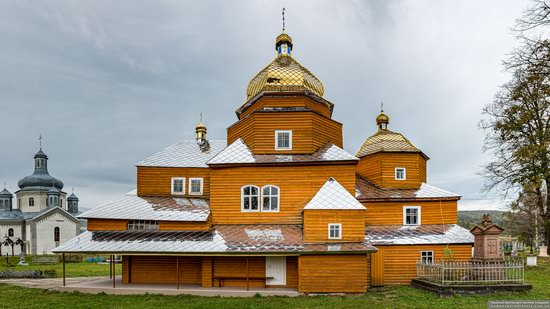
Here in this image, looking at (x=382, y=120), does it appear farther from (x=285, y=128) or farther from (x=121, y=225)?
(x=121, y=225)

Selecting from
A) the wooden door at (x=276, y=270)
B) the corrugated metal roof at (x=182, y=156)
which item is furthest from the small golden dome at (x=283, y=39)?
the wooden door at (x=276, y=270)

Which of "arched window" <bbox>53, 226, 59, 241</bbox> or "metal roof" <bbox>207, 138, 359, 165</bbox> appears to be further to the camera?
"arched window" <bbox>53, 226, 59, 241</bbox>

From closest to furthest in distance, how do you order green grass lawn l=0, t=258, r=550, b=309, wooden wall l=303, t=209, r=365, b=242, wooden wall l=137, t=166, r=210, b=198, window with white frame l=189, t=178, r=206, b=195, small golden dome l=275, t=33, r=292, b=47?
green grass lawn l=0, t=258, r=550, b=309, wooden wall l=303, t=209, r=365, b=242, wooden wall l=137, t=166, r=210, b=198, window with white frame l=189, t=178, r=206, b=195, small golden dome l=275, t=33, r=292, b=47

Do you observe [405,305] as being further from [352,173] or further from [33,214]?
[33,214]

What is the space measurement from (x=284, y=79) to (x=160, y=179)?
9760mm

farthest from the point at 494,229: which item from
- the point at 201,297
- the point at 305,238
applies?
the point at 201,297

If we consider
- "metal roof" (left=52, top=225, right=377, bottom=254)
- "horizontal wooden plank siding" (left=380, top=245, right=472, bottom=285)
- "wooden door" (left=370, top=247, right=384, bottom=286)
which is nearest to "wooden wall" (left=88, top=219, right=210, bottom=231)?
"metal roof" (left=52, top=225, right=377, bottom=254)

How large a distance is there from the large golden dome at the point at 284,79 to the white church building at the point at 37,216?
1388 inches

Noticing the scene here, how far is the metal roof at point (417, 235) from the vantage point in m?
19.2

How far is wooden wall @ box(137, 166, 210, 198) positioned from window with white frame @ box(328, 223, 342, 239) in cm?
888

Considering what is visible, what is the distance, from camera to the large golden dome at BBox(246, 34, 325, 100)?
21781mm

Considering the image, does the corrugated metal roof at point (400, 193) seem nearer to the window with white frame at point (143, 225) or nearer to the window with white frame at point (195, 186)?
the window with white frame at point (195, 186)

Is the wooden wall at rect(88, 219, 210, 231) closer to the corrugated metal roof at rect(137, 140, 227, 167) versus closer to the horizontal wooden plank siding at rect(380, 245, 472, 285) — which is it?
the corrugated metal roof at rect(137, 140, 227, 167)

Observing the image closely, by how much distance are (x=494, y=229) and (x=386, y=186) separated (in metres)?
6.32
